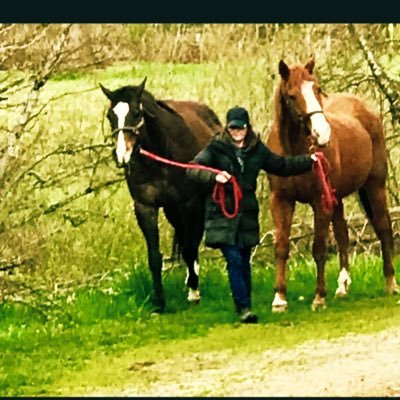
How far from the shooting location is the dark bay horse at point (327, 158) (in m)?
11.3

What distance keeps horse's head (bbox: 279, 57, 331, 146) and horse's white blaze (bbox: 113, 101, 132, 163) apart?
140cm

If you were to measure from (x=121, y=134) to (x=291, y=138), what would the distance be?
155 centimetres

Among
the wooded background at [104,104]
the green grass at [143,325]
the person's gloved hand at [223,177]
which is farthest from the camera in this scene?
the wooded background at [104,104]

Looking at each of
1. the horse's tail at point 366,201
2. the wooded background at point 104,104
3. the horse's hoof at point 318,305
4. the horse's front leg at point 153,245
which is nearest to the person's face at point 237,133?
the horse's front leg at point 153,245

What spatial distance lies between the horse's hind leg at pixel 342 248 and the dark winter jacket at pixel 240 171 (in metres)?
1.75

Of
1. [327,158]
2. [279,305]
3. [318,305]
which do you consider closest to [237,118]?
[327,158]

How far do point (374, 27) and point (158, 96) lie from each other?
272 centimetres

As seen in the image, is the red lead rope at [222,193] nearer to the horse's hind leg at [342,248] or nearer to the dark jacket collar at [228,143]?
the dark jacket collar at [228,143]

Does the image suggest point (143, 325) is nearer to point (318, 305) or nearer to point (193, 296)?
point (193, 296)

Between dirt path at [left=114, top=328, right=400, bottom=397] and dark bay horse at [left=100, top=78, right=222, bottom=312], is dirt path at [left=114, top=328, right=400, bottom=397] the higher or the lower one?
the lower one

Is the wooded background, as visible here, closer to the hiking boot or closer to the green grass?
the green grass

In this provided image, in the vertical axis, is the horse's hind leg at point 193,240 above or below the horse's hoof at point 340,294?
above

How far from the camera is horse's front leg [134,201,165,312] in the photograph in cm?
1204

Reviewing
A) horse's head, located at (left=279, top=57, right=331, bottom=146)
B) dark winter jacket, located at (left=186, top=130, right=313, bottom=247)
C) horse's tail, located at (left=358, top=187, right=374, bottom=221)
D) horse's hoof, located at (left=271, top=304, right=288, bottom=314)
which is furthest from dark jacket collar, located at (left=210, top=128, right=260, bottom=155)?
horse's tail, located at (left=358, top=187, right=374, bottom=221)
